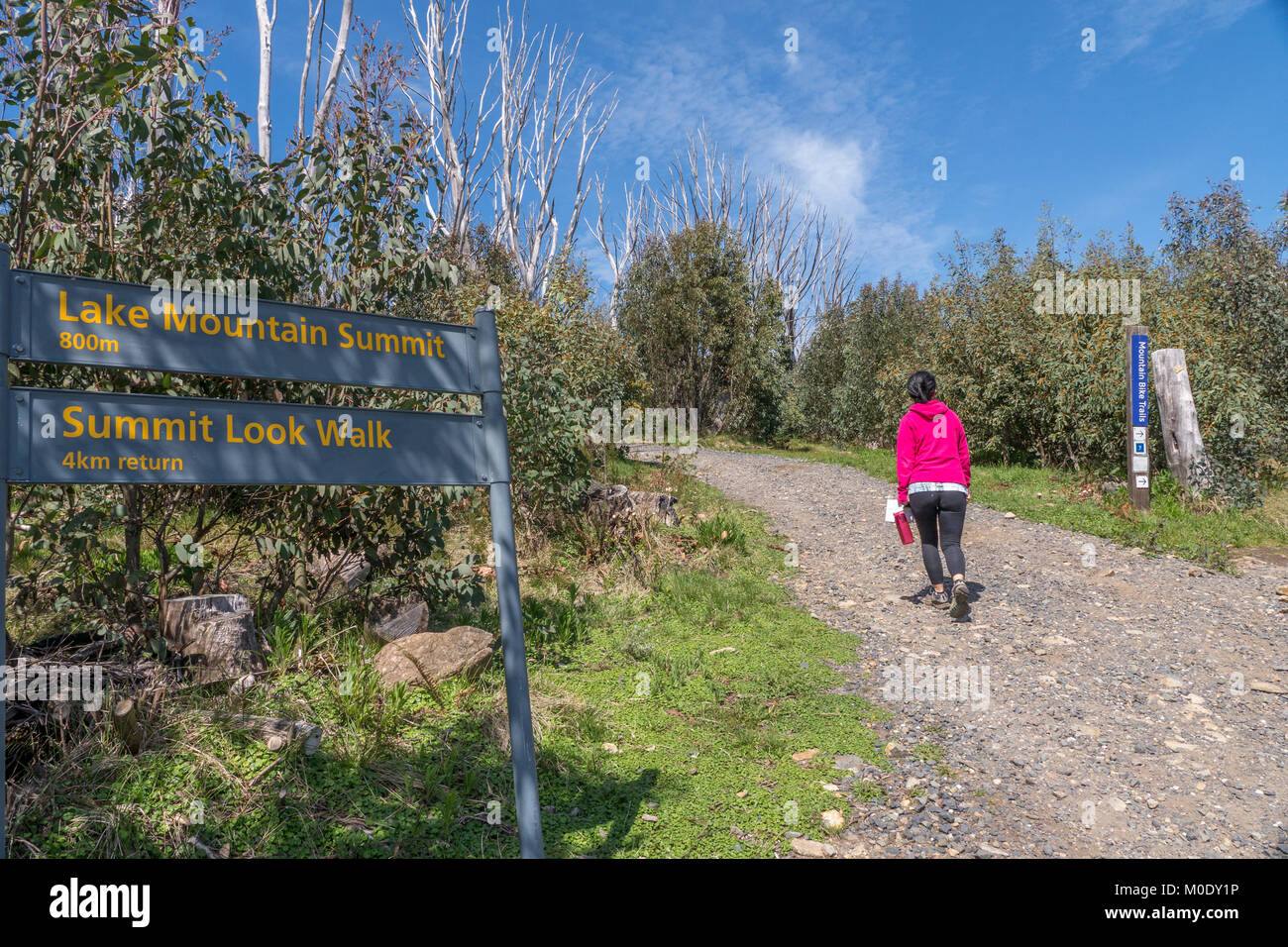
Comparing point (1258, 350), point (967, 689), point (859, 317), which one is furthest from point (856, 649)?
point (859, 317)

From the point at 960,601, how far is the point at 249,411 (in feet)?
18.3

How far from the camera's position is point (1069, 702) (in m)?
4.58

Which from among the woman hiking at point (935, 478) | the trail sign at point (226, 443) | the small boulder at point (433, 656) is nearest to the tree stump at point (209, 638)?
the small boulder at point (433, 656)

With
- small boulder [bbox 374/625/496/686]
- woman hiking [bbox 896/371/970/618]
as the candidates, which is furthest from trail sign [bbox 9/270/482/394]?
woman hiking [bbox 896/371/970/618]

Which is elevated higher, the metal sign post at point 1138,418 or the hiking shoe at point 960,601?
the metal sign post at point 1138,418

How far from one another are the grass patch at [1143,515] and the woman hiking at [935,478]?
3.46m

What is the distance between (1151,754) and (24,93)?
6633 millimetres

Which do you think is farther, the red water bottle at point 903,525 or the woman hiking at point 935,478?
the red water bottle at point 903,525

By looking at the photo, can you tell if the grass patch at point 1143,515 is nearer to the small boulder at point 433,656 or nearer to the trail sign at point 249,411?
the small boulder at point 433,656

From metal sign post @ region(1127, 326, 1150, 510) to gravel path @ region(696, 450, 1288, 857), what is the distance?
1.79m

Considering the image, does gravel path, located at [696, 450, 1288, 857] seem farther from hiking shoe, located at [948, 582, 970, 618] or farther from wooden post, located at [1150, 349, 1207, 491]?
wooden post, located at [1150, 349, 1207, 491]

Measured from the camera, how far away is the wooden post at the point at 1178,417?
9.97 metres

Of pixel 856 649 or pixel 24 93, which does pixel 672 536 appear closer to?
pixel 856 649
